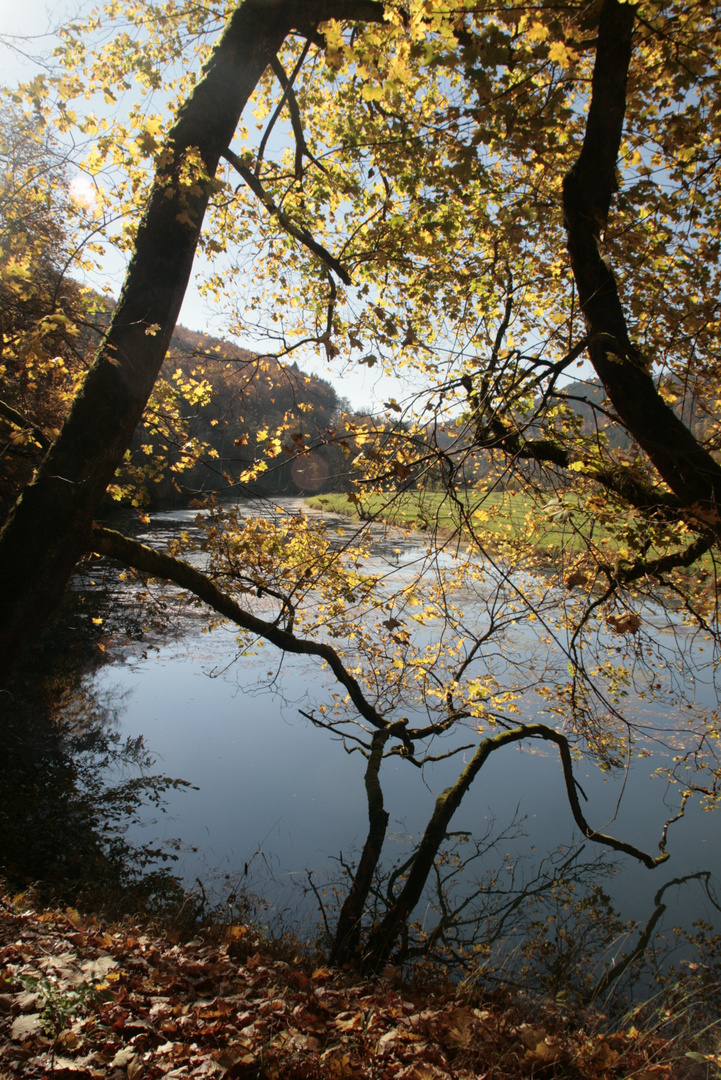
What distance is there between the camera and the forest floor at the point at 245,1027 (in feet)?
7.15

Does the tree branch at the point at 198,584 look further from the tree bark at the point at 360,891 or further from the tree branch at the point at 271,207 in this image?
the tree branch at the point at 271,207

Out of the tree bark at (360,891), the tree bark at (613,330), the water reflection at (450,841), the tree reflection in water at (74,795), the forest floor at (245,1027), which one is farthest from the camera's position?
the water reflection at (450,841)

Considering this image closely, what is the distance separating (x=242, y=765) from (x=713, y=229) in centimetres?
799

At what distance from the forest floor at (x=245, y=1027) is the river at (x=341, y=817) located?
1979mm

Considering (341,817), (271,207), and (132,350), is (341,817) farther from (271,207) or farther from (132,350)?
(271,207)

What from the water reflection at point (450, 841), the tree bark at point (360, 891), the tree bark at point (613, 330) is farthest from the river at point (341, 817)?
the tree bark at point (613, 330)

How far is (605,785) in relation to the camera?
303 inches

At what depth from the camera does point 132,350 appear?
3.31 metres

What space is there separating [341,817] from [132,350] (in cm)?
608

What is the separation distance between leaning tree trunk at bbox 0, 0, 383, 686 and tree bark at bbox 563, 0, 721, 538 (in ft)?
6.75

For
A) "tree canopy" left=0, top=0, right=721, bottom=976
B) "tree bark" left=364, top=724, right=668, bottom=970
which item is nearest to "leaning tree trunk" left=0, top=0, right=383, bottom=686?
"tree canopy" left=0, top=0, right=721, bottom=976

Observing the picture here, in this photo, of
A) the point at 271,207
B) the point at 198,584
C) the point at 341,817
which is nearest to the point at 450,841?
the point at 341,817

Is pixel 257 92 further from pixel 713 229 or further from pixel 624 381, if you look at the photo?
pixel 624 381

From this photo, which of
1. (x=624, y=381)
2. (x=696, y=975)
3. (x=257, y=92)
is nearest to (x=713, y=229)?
(x=624, y=381)
